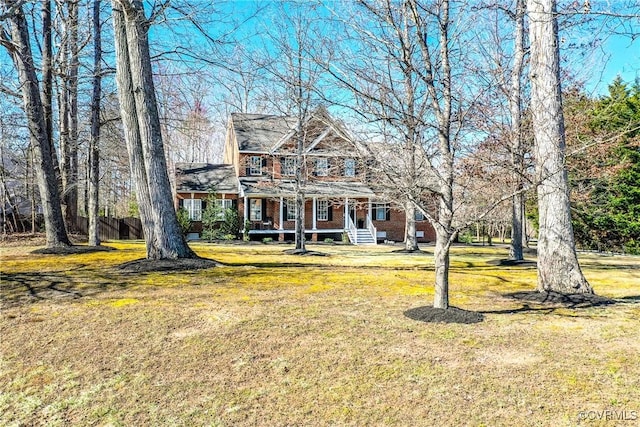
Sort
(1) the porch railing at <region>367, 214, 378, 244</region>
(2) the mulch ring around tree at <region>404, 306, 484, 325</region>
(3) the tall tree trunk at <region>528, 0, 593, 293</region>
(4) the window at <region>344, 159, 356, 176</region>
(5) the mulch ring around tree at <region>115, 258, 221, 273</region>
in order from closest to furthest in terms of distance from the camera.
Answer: (2) the mulch ring around tree at <region>404, 306, 484, 325</region> → (3) the tall tree trunk at <region>528, 0, 593, 293</region> → (4) the window at <region>344, 159, 356, 176</region> → (5) the mulch ring around tree at <region>115, 258, 221, 273</region> → (1) the porch railing at <region>367, 214, 378, 244</region>

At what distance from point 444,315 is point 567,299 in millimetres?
2265

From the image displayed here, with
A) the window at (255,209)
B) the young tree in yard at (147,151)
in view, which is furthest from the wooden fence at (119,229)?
the young tree in yard at (147,151)

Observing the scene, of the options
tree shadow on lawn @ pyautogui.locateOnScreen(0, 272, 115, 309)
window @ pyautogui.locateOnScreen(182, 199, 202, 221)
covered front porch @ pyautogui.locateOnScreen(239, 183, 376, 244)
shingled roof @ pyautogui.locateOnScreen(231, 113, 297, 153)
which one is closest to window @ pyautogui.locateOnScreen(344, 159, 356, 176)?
tree shadow on lawn @ pyautogui.locateOnScreen(0, 272, 115, 309)

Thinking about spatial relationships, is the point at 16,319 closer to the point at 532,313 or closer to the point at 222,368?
the point at 222,368

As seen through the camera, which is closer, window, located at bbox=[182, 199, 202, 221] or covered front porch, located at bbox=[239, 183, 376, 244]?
covered front porch, located at bbox=[239, 183, 376, 244]

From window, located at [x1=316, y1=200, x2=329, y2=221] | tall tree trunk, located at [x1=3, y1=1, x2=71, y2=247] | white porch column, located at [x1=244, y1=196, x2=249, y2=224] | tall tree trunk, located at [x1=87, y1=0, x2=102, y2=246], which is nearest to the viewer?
tall tree trunk, located at [x1=3, y1=1, x2=71, y2=247]

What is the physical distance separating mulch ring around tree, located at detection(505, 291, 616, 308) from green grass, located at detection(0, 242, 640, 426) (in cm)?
28

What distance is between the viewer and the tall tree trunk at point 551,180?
6.17 m

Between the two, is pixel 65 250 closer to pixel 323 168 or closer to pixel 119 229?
pixel 323 168

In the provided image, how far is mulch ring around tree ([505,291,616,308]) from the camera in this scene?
576 cm

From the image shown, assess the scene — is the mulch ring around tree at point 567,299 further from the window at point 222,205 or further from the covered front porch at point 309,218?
the window at point 222,205

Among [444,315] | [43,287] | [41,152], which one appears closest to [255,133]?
[41,152]

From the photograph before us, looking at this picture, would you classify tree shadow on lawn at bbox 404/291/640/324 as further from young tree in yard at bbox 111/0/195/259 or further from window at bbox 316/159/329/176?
window at bbox 316/159/329/176

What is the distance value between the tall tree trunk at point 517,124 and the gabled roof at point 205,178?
16.6 meters
